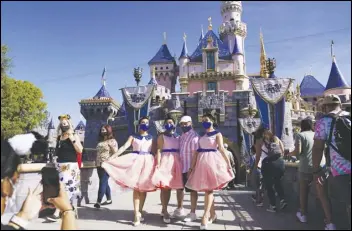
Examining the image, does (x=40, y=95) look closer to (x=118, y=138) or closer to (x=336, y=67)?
(x=118, y=138)

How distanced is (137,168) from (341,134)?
3044 millimetres

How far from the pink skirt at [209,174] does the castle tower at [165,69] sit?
106ft

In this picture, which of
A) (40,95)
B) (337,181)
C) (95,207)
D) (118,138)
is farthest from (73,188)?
(40,95)

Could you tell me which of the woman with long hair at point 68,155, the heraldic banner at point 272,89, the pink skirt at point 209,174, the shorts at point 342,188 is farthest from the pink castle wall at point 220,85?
the shorts at point 342,188

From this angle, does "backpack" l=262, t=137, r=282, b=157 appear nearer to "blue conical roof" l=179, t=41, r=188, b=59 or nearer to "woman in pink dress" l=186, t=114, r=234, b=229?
"woman in pink dress" l=186, t=114, r=234, b=229

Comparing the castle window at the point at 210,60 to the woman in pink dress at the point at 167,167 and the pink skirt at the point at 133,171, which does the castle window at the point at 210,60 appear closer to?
the woman in pink dress at the point at 167,167

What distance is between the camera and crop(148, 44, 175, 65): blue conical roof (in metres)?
36.8

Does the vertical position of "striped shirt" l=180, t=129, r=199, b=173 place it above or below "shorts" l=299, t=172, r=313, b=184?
above

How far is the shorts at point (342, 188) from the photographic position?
3.42 m

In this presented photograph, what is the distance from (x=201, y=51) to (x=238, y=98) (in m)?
12.0

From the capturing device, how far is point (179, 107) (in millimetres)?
22391

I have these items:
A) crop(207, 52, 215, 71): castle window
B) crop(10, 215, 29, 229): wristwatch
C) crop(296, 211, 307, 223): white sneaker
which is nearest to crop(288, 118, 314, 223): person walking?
crop(296, 211, 307, 223): white sneaker

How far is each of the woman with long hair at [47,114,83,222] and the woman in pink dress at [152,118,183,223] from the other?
57.6 inches

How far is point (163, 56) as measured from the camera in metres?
37.5
